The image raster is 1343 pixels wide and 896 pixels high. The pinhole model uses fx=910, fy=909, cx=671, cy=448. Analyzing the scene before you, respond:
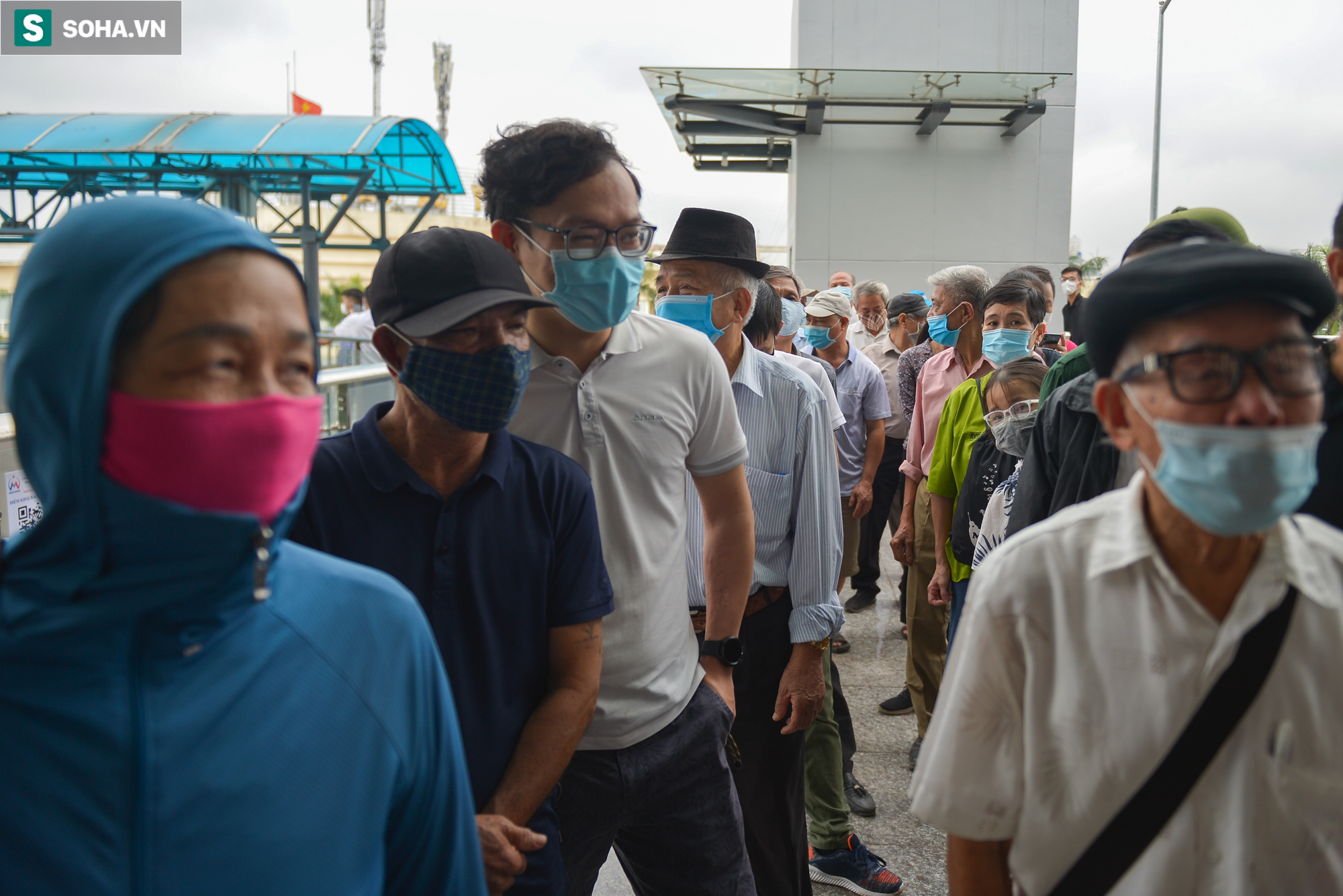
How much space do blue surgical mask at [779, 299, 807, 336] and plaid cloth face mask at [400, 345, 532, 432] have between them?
163 inches

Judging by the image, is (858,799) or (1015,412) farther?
(858,799)

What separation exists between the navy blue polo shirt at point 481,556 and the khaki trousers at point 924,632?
2823 mm

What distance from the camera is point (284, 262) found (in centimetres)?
108

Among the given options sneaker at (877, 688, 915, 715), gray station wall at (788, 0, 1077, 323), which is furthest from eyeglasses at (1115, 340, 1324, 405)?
gray station wall at (788, 0, 1077, 323)

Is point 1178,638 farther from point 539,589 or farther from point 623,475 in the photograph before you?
point 623,475

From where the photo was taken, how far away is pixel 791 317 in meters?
5.80

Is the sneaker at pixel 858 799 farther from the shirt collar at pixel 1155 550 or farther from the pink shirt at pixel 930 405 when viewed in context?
the shirt collar at pixel 1155 550

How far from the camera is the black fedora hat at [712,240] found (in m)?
3.09

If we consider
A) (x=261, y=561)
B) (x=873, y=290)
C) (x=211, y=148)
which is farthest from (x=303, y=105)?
(x=261, y=561)

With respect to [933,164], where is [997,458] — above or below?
below

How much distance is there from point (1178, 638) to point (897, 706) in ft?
12.9

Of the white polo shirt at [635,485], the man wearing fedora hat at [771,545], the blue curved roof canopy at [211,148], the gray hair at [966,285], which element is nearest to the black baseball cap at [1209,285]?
the white polo shirt at [635,485]

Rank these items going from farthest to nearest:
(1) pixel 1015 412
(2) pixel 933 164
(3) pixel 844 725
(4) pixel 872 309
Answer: (2) pixel 933 164 → (4) pixel 872 309 → (3) pixel 844 725 → (1) pixel 1015 412

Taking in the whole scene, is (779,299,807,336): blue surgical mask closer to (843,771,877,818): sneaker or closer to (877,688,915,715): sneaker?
(877,688,915,715): sneaker
